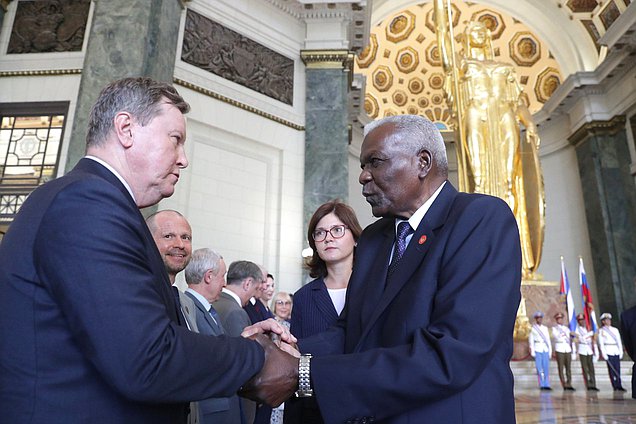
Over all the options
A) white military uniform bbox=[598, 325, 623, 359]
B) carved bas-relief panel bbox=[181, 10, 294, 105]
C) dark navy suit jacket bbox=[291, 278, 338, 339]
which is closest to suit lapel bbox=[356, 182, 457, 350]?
dark navy suit jacket bbox=[291, 278, 338, 339]

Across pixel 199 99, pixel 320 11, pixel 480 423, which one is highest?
pixel 320 11

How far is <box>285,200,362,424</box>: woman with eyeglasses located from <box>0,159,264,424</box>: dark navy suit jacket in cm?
147

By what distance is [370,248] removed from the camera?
173 cm

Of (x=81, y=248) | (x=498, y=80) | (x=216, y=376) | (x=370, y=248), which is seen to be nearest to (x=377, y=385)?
(x=216, y=376)

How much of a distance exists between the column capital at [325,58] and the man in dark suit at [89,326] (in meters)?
8.98

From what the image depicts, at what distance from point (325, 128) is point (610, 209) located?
8755mm

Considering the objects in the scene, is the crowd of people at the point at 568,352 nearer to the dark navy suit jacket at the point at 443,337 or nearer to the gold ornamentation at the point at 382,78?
the dark navy suit jacket at the point at 443,337

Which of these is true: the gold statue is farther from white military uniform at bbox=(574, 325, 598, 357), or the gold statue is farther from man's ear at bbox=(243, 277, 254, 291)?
man's ear at bbox=(243, 277, 254, 291)

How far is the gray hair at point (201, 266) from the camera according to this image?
2959 millimetres

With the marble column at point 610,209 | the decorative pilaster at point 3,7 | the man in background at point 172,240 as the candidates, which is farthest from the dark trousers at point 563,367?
the decorative pilaster at point 3,7

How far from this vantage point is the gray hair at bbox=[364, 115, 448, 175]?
59.0 inches

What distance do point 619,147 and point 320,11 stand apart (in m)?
9.31

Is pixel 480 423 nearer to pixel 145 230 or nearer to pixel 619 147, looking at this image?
pixel 145 230

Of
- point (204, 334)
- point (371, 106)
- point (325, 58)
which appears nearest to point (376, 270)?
point (204, 334)
